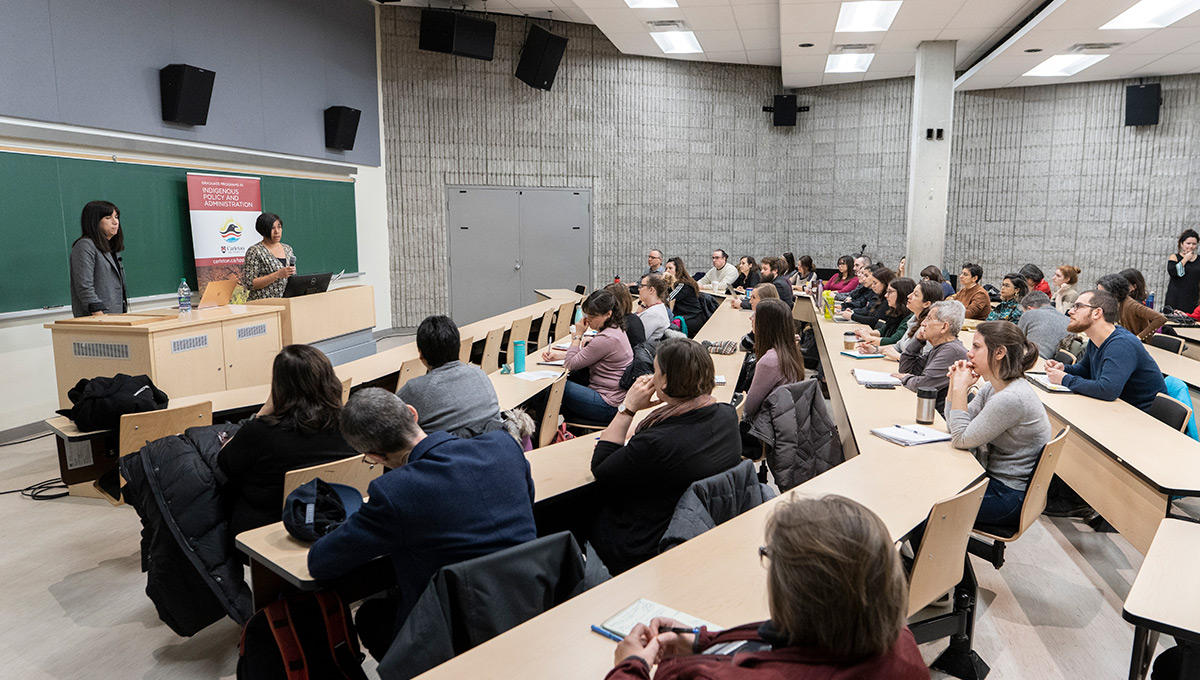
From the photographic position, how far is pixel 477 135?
11719 millimetres

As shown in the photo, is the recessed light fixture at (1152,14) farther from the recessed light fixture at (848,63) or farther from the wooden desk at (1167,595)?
the wooden desk at (1167,595)

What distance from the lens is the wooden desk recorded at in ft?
6.53

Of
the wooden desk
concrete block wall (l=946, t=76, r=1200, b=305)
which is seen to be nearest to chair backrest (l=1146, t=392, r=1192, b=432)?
the wooden desk

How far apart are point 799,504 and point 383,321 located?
10790 millimetres

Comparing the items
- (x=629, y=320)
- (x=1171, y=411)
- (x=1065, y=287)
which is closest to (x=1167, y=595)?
(x=1171, y=411)

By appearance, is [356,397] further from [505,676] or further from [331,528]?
[505,676]

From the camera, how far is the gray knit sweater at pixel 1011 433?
3.22 m

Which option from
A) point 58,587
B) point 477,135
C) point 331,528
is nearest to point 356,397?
point 331,528

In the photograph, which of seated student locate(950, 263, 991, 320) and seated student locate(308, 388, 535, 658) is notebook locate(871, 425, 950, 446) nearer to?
seated student locate(308, 388, 535, 658)

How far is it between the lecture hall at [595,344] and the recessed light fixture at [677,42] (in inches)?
4.6

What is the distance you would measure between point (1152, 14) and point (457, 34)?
26.9ft

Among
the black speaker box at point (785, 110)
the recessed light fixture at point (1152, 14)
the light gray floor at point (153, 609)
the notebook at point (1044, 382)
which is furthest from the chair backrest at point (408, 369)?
the black speaker box at point (785, 110)

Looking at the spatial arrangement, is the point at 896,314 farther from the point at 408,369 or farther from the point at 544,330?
the point at 408,369

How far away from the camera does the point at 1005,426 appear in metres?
3.22
